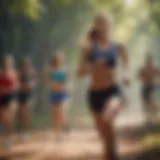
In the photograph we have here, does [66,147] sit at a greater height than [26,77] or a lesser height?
lesser

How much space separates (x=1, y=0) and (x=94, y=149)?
606 mm

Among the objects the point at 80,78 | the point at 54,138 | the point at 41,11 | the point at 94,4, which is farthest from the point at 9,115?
the point at 94,4

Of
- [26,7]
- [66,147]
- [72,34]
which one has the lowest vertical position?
[66,147]

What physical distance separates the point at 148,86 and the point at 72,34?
319 millimetres

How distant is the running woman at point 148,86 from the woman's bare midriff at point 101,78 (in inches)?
4.1

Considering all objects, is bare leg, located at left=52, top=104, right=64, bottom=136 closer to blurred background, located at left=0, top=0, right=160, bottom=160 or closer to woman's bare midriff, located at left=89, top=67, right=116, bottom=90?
blurred background, located at left=0, top=0, right=160, bottom=160

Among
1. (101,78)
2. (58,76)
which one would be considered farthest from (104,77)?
(58,76)

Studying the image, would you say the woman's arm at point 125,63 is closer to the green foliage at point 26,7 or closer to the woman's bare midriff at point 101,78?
the woman's bare midriff at point 101,78

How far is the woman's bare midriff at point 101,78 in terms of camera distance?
154 centimetres

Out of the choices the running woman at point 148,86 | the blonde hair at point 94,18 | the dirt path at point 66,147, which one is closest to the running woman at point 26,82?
the dirt path at point 66,147

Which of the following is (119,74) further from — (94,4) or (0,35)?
(0,35)

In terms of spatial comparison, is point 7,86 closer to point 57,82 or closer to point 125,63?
point 57,82

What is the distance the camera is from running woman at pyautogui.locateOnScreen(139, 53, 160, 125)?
157 centimetres

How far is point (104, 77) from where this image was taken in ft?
5.09
